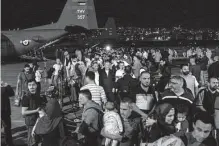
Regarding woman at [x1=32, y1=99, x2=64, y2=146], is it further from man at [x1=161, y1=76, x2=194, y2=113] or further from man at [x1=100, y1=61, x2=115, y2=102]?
man at [x1=100, y1=61, x2=115, y2=102]

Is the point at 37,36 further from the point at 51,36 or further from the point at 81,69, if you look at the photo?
the point at 81,69

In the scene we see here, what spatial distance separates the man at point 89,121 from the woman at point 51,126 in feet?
1.65

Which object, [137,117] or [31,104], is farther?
[31,104]

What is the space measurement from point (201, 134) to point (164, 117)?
3.36 feet

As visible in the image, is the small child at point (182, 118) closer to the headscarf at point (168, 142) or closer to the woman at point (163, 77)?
the headscarf at point (168, 142)

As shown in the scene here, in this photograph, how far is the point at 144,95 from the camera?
6148mm

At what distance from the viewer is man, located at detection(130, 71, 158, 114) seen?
603 cm

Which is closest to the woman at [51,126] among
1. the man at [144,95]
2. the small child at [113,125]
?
the small child at [113,125]

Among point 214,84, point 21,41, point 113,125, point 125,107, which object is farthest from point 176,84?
point 21,41

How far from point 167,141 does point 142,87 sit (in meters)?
3.33

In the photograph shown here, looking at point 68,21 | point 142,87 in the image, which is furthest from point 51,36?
point 142,87

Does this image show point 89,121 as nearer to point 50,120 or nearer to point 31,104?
point 50,120

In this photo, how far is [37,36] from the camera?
28.8 m

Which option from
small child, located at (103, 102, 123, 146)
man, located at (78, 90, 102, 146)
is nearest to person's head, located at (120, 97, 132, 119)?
small child, located at (103, 102, 123, 146)
